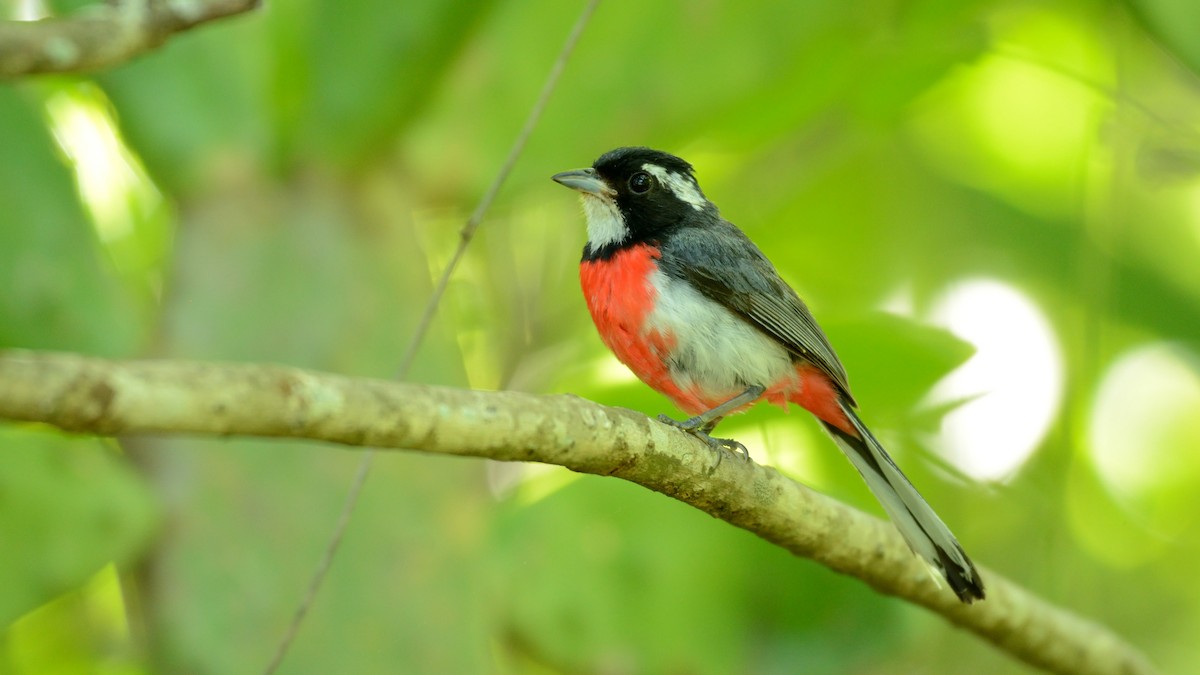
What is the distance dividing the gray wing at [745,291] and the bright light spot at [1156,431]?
2.06m

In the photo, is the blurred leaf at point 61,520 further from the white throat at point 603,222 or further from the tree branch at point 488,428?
the white throat at point 603,222

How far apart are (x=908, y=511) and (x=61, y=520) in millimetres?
2271

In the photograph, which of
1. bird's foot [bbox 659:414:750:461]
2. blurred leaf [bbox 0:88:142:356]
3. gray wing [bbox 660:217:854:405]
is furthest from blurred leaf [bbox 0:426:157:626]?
gray wing [bbox 660:217:854:405]

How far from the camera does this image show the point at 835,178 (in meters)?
5.92

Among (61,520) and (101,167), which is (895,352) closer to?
(61,520)

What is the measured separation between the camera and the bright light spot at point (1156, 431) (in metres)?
5.43

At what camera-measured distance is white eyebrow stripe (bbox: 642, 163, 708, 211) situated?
4.13 metres

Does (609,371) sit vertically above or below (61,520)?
above

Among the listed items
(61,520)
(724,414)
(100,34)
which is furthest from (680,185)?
(100,34)

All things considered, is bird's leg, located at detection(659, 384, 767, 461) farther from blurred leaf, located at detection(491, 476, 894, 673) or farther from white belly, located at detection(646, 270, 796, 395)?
blurred leaf, located at detection(491, 476, 894, 673)

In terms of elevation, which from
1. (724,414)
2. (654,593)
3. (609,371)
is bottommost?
(654,593)

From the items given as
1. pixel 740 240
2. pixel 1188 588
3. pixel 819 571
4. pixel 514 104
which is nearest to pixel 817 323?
pixel 740 240

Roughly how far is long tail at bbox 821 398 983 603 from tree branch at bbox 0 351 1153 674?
8cm

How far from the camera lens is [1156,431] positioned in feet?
18.6
